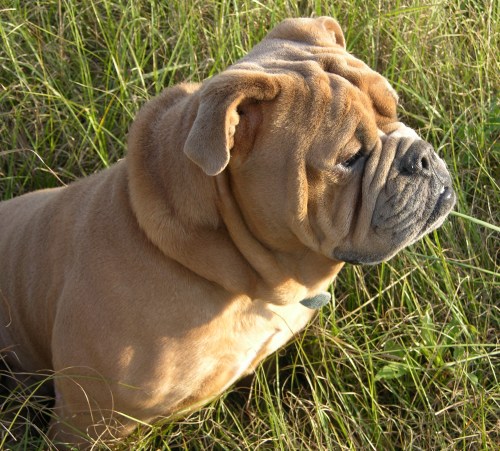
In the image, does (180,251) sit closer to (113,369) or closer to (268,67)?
(113,369)

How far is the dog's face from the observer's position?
300cm

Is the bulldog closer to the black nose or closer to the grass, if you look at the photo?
the black nose

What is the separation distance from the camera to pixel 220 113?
2879mm

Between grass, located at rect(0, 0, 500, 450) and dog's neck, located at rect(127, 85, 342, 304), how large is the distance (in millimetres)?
606

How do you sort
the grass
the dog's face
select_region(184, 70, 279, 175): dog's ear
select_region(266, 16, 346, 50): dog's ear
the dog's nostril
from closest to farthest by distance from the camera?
1. select_region(184, 70, 279, 175): dog's ear
2. the dog's face
3. the dog's nostril
4. select_region(266, 16, 346, 50): dog's ear
5. the grass

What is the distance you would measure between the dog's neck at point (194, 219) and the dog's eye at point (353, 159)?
0.41 metres

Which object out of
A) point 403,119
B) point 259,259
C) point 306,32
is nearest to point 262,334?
point 259,259

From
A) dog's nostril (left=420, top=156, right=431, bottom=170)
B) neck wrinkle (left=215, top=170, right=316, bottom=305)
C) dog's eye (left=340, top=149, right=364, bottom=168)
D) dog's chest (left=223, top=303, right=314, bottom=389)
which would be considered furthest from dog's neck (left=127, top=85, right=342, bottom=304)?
dog's nostril (left=420, top=156, right=431, bottom=170)

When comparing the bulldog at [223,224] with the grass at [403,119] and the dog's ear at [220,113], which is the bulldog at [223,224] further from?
the grass at [403,119]

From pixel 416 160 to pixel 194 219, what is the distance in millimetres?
783

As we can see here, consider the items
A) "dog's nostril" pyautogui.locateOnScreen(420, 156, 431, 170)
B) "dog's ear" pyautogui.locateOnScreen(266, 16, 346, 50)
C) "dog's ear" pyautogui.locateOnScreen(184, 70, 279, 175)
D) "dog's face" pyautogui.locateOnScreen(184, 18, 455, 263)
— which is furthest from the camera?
"dog's ear" pyautogui.locateOnScreen(266, 16, 346, 50)


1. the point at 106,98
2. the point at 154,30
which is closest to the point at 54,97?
the point at 106,98

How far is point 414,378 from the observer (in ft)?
12.3

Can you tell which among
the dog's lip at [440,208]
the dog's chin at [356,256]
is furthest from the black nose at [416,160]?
the dog's chin at [356,256]
